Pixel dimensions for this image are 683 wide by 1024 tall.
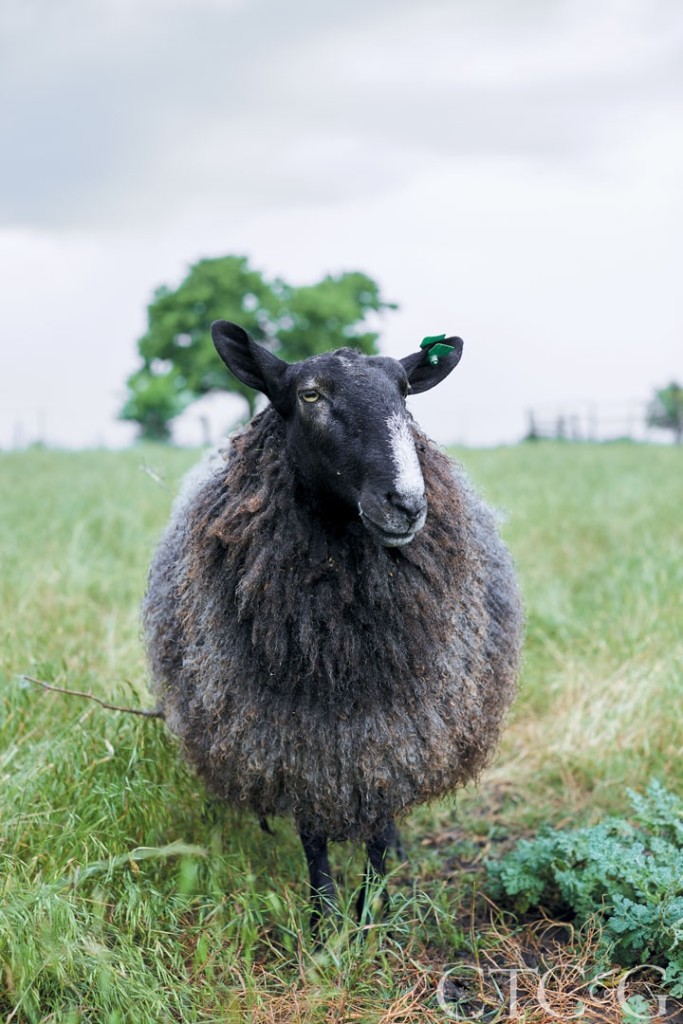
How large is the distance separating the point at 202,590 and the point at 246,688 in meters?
0.40

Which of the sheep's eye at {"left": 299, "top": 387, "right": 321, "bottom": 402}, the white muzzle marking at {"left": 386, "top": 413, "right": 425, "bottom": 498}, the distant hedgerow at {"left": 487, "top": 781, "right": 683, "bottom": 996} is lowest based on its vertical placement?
the distant hedgerow at {"left": 487, "top": 781, "right": 683, "bottom": 996}

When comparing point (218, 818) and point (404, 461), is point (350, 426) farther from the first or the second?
point (218, 818)

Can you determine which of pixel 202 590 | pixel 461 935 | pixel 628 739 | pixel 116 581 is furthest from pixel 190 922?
pixel 116 581

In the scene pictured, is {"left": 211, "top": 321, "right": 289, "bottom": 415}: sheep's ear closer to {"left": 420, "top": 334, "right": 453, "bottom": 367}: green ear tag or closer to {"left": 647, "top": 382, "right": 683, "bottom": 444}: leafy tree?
{"left": 420, "top": 334, "right": 453, "bottom": 367}: green ear tag

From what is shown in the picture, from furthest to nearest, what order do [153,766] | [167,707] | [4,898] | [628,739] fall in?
[628,739]
[153,766]
[167,707]
[4,898]

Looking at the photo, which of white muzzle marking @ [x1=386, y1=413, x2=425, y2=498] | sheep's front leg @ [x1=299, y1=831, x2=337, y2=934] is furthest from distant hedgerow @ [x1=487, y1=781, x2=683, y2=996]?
white muzzle marking @ [x1=386, y1=413, x2=425, y2=498]

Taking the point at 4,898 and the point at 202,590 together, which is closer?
the point at 4,898

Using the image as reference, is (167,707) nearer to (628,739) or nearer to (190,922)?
(190,922)

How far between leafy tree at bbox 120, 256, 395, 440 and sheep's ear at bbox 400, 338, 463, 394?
30.6 m

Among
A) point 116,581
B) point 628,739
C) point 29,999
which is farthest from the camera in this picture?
point 116,581

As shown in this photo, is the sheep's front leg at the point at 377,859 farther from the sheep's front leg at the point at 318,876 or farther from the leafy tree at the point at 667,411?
the leafy tree at the point at 667,411

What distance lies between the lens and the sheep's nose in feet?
8.71

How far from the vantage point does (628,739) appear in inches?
189

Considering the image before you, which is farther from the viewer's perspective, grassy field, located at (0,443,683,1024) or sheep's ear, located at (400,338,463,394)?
sheep's ear, located at (400,338,463,394)
